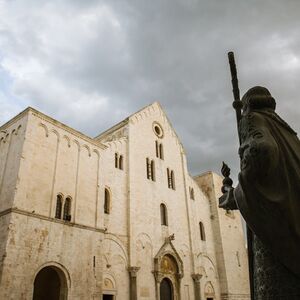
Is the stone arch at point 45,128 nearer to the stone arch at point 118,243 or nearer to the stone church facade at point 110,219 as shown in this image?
the stone church facade at point 110,219

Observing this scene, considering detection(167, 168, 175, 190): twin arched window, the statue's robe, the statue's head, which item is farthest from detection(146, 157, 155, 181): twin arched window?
the statue's robe

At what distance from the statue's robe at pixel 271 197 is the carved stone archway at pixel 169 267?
1676cm

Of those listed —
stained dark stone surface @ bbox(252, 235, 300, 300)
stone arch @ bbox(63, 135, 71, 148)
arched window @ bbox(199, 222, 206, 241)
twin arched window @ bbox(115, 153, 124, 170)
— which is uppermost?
twin arched window @ bbox(115, 153, 124, 170)

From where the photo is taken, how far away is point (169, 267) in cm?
1917

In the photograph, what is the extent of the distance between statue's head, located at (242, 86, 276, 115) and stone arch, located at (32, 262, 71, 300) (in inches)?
444

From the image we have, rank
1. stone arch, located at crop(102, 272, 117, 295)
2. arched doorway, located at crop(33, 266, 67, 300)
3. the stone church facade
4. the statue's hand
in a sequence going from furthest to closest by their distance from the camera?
stone arch, located at crop(102, 272, 117, 295) < arched doorway, located at crop(33, 266, 67, 300) < the stone church facade < the statue's hand

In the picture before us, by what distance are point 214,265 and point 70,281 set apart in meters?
14.3

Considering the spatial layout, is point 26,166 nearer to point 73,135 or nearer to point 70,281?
point 73,135

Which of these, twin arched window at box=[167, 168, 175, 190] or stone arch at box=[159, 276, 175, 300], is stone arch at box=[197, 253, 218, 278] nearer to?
stone arch at box=[159, 276, 175, 300]

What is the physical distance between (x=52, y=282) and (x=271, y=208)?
13.7 meters

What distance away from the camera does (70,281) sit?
12.4 m

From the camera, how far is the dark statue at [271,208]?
7.18ft

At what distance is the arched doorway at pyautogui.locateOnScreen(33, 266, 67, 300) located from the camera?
40.6 ft

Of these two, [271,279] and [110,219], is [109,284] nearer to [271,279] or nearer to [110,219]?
[110,219]
